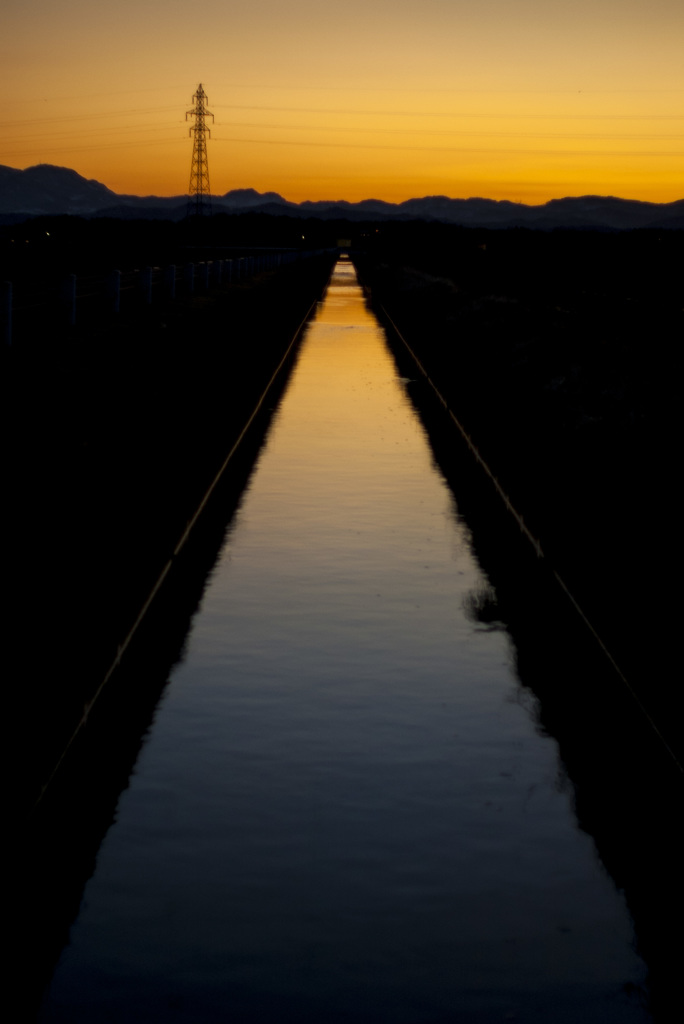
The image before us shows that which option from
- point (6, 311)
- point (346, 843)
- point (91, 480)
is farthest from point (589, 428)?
point (346, 843)

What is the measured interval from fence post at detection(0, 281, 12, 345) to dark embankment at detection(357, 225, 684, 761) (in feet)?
21.2

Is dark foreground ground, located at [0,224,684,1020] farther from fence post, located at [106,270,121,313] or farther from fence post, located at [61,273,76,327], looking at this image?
fence post, located at [106,270,121,313]

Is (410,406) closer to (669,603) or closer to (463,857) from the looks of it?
(669,603)

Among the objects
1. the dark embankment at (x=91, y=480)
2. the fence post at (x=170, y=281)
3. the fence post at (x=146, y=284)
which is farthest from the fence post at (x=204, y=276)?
the dark embankment at (x=91, y=480)

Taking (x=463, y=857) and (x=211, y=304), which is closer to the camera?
(x=463, y=857)

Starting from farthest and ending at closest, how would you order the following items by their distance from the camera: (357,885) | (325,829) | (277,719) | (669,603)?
(669,603) → (277,719) → (325,829) → (357,885)

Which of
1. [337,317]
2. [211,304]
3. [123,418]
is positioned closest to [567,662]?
[123,418]

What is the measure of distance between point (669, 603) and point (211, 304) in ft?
120

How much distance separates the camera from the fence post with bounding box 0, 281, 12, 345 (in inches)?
837

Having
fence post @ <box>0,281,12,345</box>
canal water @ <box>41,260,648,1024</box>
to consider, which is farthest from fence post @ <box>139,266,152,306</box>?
canal water @ <box>41,260,648,1024</box>

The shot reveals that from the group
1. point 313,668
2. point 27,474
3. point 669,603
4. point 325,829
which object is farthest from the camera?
point 27,474

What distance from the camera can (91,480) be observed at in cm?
1414

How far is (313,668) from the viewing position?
767cm

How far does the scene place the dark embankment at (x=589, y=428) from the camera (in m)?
9.17
